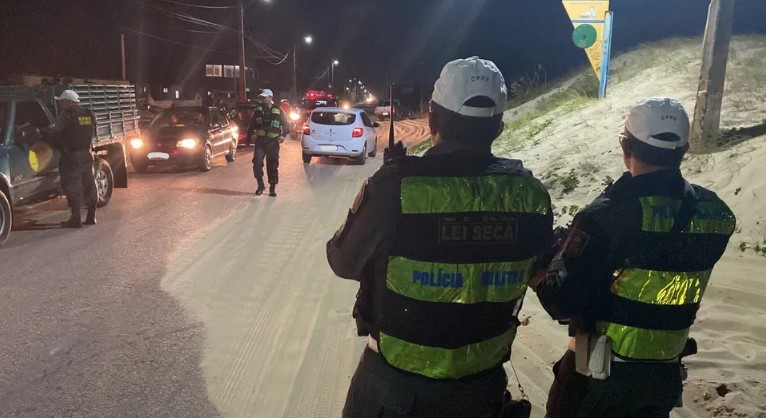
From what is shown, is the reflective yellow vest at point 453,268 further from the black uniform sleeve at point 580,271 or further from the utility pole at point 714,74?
the utility pole at point 714,74

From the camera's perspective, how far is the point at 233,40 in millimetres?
65250

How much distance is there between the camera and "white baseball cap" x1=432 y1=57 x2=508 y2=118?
6.82 feet

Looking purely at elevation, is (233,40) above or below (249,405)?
above

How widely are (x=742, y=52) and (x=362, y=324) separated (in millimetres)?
16623

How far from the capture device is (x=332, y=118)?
55.8 ft

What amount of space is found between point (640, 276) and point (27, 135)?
333 inches

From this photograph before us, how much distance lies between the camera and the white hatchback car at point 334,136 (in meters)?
16.5

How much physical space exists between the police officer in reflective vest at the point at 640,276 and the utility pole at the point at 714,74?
7.95 m

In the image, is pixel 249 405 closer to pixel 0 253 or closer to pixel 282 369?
pixel 282 369

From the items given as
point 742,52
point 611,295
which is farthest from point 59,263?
point 742,52

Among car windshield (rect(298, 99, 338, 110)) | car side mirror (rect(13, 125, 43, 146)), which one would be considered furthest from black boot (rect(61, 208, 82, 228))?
car windshield (rect(298, 99, 338, 110))

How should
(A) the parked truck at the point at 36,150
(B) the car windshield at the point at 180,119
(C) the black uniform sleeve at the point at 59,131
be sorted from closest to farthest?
1. (A) the parked truck at the point at 36,150
2. (C) the black uniform sleeve at the point at 59,131
3. (B) the car windshield at the point at 180,119

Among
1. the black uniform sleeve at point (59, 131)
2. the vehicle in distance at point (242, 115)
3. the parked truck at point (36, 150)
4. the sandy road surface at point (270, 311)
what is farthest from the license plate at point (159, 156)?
the vehicle in distance at point (242, 115)

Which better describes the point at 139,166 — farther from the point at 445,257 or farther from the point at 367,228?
the point at 445,257
